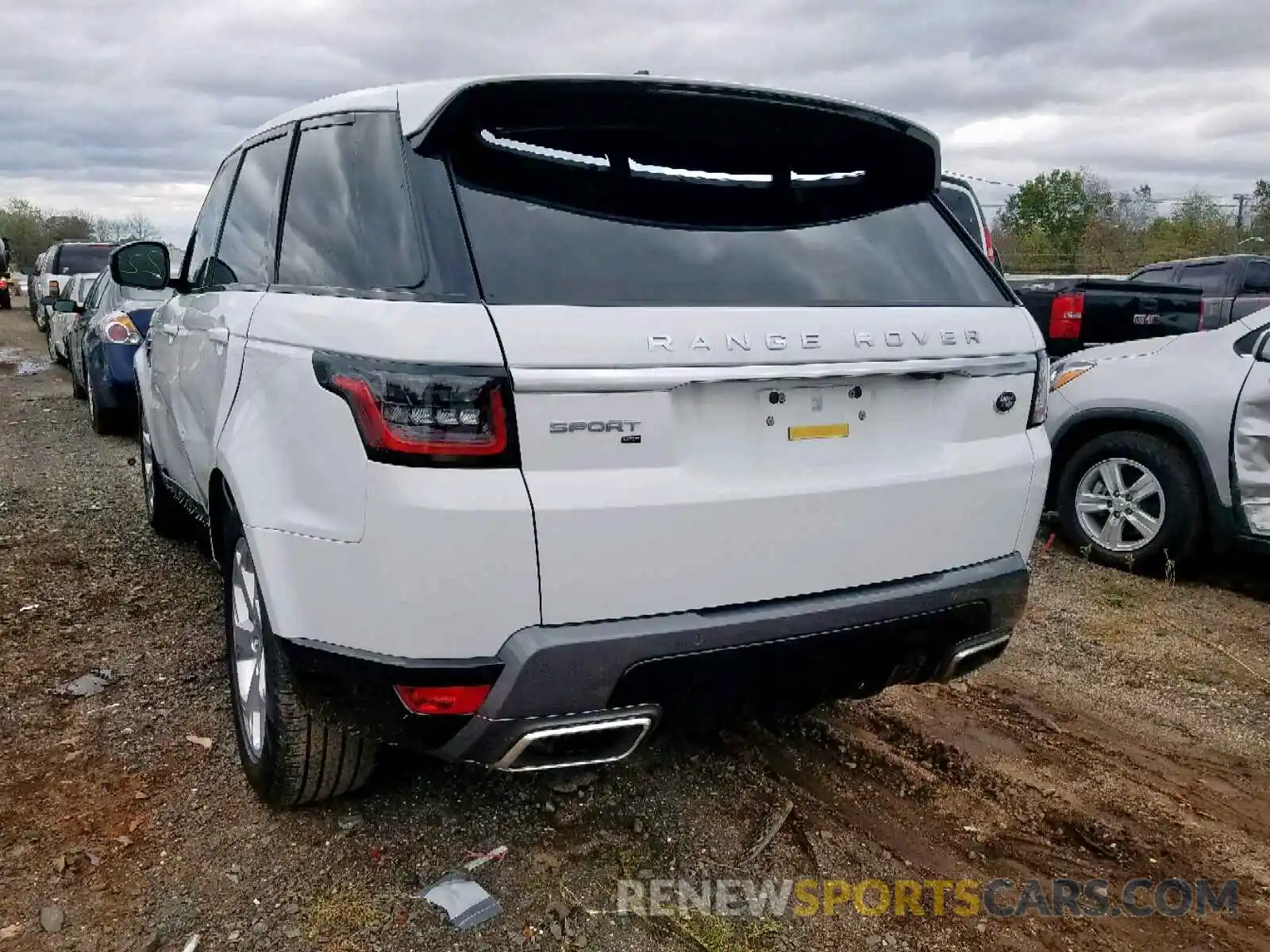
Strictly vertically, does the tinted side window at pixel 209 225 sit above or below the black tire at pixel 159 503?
above

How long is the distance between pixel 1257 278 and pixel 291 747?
48.7 feet

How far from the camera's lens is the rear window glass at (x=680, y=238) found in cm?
220

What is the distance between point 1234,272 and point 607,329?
14.5 meters

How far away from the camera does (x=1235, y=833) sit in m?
2.93

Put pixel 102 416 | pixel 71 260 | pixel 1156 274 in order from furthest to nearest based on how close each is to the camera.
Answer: pixel 71 260, pixel 1156 274, pixel 102 416

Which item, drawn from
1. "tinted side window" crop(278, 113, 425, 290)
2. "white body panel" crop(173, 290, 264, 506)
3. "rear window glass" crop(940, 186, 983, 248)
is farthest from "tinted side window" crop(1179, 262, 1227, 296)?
"tinted side window" crop(278, 113, 425, 290)

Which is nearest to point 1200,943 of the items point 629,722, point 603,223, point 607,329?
point 629,722

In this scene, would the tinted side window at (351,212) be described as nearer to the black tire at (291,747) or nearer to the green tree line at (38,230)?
the black tire at (291,747)

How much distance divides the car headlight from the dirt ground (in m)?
1.86

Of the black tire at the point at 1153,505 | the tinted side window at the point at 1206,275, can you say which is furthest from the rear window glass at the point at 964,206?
the tinted side window at the point at 1206,275

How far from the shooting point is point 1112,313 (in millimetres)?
9945

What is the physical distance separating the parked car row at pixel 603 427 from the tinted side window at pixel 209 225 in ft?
3.46

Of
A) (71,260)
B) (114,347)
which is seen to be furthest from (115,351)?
(71,260)

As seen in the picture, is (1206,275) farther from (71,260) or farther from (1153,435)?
(71,260)
